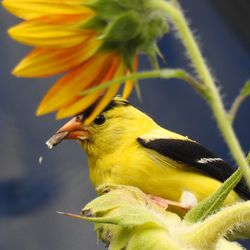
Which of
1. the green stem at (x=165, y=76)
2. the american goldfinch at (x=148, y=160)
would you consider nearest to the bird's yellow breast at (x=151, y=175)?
the american goldfinch at (x=148, y=160)

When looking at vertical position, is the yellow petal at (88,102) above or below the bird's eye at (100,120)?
above

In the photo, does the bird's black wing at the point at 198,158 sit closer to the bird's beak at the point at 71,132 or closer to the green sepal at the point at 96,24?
the bird's beak at the point at 71,132

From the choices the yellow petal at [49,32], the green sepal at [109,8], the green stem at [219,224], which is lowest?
the green stem at [219,224]

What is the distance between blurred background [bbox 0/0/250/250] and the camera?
1.83 metres

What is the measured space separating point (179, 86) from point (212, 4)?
25cm

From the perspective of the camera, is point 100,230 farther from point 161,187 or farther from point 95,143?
point 95,143

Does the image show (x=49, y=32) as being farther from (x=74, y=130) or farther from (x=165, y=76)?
(x=74, y=130)

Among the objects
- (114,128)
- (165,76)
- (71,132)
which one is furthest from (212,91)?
(114,128)

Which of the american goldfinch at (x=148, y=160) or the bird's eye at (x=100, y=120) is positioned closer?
the american goldfinch at (x=148, y=160)

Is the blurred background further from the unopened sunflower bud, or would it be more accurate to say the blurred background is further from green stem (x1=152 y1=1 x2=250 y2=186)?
green stem (x1=152 y1=1 x2=250 y2=186)

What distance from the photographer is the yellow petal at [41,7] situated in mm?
328

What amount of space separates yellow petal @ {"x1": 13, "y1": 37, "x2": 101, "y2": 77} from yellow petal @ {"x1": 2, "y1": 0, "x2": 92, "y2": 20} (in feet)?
A: 0.05

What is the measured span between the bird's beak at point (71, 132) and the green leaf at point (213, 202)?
0.96 metres

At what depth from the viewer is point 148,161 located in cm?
165
